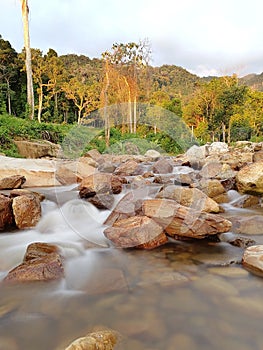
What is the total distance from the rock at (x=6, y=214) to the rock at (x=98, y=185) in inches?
63.5

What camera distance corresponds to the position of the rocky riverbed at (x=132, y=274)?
196 centimetres

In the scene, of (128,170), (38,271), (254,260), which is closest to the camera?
(38,271)

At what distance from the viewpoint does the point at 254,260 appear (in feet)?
9.02

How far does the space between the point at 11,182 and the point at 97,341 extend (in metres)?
4.87

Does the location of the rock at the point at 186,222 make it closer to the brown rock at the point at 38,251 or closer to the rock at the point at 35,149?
the brown rock at the point at 38,251

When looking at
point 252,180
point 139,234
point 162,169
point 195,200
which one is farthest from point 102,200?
point 162,169

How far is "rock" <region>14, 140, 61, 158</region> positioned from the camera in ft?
36.7

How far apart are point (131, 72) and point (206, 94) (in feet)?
36.7

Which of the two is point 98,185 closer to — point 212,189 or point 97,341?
point 212,189

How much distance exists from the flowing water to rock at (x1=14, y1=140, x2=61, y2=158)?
27.1ft

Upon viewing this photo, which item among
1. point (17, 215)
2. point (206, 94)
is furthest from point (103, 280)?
point (206, 94)

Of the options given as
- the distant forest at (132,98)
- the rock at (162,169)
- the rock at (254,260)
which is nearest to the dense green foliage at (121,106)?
the distant forest at (132,98)

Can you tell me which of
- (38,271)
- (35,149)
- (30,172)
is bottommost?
(38,271)

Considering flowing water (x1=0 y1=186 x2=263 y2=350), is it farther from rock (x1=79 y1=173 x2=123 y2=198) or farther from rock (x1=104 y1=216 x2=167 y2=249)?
rock (x1=79 y1=173 x2=123 y2=198)
